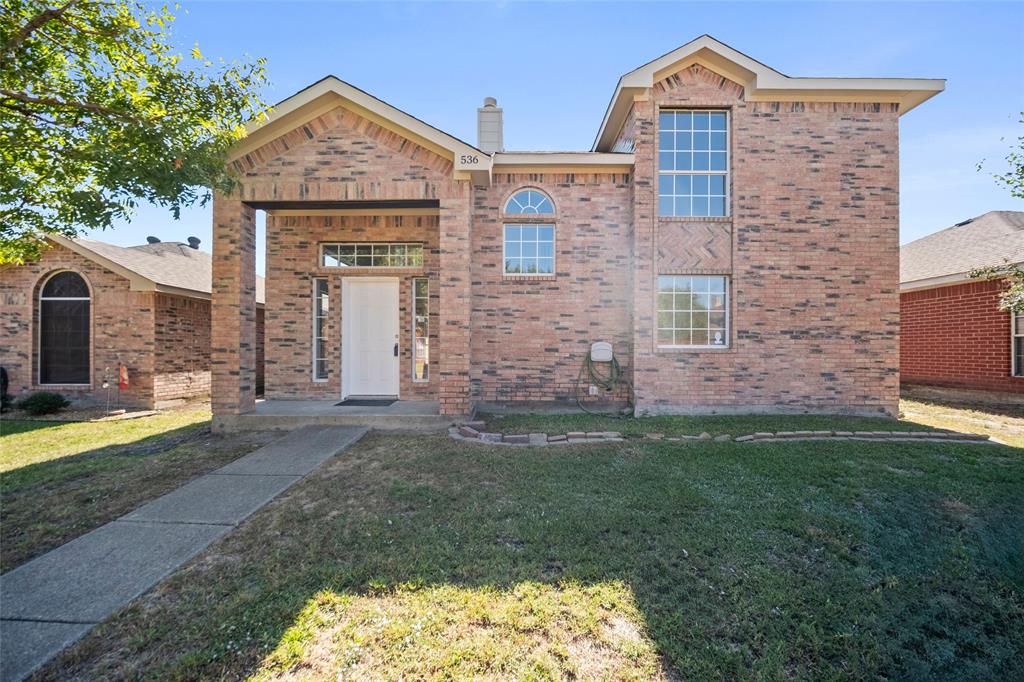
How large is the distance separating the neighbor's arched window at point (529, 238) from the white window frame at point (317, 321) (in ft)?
13.3

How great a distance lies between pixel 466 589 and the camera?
9.12 feet

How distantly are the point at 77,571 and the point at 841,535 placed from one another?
19.4 ft

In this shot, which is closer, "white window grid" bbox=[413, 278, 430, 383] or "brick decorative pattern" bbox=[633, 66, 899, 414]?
Answer: "brick decorative pattern" bbox=[633, 66, 899, 414]

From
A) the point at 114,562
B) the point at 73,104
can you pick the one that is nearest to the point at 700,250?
the point at 114,562

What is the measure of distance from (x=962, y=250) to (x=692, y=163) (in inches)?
408

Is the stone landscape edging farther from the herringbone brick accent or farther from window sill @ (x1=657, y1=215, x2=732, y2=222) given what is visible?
window sill @ (x1=657, y1=215, x2=732, y2=222)

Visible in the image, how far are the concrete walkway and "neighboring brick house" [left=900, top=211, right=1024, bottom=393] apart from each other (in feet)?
50.3

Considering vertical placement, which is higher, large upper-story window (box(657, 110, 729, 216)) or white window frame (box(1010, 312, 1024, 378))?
large upper-story window (box(657, 110, 729, 216))

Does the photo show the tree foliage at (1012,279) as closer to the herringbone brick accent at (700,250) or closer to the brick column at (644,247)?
the herringbone brick accent at (700,250)

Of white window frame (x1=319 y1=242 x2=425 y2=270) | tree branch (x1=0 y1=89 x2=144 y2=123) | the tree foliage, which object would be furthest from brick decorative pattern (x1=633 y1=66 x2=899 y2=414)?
tree branch (x1=0 y1=89 x2=144 y2=123)

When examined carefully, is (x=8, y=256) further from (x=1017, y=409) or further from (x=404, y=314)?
(x=1017, y=409)

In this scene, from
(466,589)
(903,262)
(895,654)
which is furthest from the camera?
(903,262)

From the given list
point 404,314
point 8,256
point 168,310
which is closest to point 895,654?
point 404,314

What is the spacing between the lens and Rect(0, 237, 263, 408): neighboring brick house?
990cm
